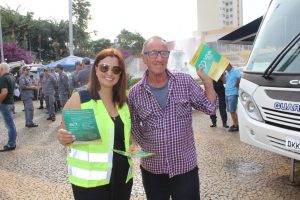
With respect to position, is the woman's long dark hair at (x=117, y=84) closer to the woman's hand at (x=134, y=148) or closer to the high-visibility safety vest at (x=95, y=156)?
the high-visibility safety vest at (x=95, y=156)

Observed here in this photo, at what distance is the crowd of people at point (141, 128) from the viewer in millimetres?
2432

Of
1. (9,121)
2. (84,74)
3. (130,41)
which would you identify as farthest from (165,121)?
(130,41)

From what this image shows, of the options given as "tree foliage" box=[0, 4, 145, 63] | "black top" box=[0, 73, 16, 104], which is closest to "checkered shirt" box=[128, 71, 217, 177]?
"black top" box=[0, 73, 16, 104]

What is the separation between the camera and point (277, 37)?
4.59 meters

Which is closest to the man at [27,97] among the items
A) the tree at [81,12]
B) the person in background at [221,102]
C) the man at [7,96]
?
the man at [7,96]

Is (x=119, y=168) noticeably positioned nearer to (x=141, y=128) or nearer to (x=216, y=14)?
(x=141, y=128)

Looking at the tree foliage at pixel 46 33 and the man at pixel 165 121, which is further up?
the tree foliage at pixel 46 33

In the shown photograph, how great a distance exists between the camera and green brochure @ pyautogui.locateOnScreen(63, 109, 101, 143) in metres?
2.31

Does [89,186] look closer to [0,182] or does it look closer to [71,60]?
[0,182]

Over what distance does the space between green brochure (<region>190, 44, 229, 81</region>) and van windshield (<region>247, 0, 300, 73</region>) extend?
154 cm

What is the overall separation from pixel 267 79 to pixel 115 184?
2.37 m

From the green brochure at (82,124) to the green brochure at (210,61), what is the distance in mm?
961

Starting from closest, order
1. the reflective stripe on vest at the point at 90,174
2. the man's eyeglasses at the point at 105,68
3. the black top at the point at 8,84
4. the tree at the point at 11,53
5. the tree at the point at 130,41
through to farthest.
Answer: the reflective stripe on vest at the point at 90,174 < the man's eyeglasses at the point at 105,68 < the black top at the point at 8,84 < the tree at the point at 11,53 < the tree at the point at 130,41

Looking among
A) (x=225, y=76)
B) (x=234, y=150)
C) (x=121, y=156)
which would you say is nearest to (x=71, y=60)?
(x=225, y=76)
